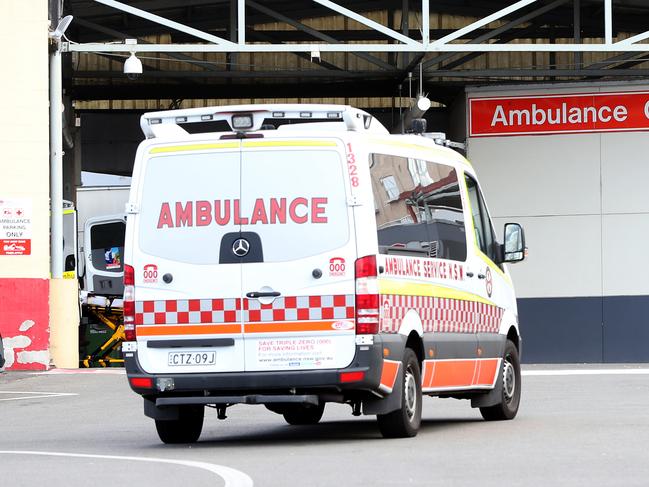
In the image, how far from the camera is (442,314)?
12.5 m

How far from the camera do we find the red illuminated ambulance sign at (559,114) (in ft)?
97.9

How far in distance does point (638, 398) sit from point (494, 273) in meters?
3.87

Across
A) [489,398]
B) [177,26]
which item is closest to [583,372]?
[177,26]

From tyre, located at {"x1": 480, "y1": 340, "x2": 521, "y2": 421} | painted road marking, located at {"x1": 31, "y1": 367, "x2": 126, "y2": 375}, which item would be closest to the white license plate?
tyre, located at {"x1": 480, "y1": 340, "x2": 521, "y2": 421}

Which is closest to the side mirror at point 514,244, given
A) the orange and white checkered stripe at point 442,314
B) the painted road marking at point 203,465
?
the orange and white checkered stripe at point 442,314

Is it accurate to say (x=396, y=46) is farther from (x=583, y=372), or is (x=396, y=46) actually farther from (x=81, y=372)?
(x=81, y=372)

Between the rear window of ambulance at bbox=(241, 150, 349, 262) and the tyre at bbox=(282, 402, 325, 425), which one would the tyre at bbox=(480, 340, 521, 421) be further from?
the rear window of ambulance at bbox=(241, 150, 349, 262)

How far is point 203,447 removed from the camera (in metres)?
11.8

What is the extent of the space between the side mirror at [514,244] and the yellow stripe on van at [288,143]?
2.88 m

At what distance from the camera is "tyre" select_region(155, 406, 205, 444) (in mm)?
12081

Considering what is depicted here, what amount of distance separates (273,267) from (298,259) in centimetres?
19

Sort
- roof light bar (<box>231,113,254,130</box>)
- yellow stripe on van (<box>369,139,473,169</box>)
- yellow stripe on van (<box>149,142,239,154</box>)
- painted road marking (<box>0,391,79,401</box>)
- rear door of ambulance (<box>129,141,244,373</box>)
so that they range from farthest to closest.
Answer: painted road marking (<box>0,391,79,401</box>), yellow stripe on van (<box>369,139,473,169</box>), roof light bar (<box>231,113,254,130</box>), yellow stripe on van (<box>149,142,239,154</box>), rear door of ambulance (<box>129,141,244,373</box>)

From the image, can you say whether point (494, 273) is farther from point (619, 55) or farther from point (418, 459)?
point (619, 55)

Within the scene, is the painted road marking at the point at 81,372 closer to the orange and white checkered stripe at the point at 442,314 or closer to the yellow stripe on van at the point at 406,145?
the orange and white checkered stripe at the point at 442,314
